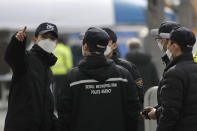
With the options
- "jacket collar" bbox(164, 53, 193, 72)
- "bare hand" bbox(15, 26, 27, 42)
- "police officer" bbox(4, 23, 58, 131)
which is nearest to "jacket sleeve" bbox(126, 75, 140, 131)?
"jacket collar" bbox(164, 53, 193, 72)

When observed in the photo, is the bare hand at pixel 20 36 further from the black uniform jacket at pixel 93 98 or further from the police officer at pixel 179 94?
the police officer at pixel 179 94

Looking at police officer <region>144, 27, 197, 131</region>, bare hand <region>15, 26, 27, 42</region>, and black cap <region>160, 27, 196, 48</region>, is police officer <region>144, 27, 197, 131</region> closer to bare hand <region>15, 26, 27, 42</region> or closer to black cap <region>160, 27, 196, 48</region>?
black cap <region>160, 27, 196, 48</region>

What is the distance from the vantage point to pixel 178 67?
5215 mm

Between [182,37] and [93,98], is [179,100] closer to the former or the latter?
[182,37]

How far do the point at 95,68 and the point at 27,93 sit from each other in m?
0.66

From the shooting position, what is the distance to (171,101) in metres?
5.14

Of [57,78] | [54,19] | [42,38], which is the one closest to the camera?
[42,38]

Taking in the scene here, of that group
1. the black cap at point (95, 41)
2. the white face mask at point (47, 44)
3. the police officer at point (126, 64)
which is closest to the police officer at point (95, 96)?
the black cap at point (95, 41)

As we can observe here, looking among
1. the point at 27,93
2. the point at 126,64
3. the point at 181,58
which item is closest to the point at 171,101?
the point at 181,58

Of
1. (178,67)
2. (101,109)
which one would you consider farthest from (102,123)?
(178,67)

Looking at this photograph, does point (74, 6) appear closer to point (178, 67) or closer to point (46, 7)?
point (46, 7)

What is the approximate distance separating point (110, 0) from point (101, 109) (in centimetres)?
1416

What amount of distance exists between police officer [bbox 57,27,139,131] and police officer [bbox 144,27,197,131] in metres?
0.41

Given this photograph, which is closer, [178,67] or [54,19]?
[178,67]
